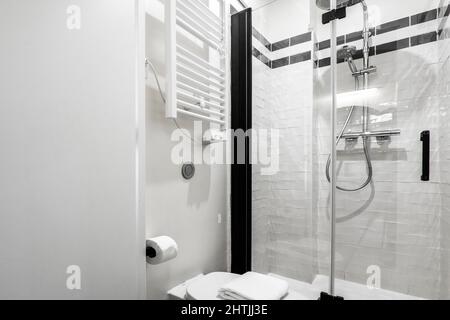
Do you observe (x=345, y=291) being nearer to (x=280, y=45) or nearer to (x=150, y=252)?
(x=150, y=252)

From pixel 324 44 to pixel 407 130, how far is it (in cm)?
66

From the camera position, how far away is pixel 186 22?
1333 mm

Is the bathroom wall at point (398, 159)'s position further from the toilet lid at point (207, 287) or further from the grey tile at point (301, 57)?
the toilet lid at point (207, 287)

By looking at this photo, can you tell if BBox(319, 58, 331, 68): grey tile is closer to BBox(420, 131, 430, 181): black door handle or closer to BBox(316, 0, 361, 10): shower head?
BBox(316, 0, 361, 10): shower head

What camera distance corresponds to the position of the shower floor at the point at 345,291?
1.41 m

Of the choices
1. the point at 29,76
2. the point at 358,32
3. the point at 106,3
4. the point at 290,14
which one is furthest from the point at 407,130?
the point at 29,76

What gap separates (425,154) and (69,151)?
1.69 m

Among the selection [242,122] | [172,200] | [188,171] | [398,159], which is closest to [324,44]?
[242,122]

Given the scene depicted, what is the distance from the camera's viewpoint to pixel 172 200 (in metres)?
1.33

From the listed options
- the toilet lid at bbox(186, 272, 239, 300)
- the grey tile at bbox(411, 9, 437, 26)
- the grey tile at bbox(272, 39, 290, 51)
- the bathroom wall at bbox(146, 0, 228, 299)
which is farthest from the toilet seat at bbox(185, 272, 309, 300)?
the grey tile at bbox(411, 9, 437, 26)

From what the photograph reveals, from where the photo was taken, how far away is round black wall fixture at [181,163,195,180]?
139 centimetres

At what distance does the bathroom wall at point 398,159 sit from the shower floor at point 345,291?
0.04 m
